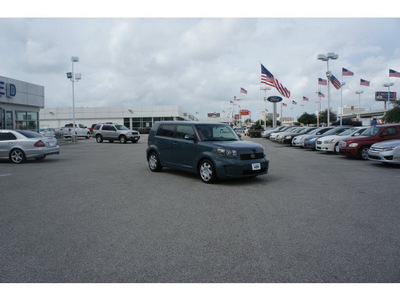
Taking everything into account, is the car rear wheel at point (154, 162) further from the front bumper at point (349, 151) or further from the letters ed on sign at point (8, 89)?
the letters ed on sign at point (8, 89)

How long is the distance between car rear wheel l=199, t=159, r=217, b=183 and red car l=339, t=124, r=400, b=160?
8.94m

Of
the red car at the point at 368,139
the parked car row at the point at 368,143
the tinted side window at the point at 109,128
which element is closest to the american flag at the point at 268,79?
the parked car row at the point at 368,143

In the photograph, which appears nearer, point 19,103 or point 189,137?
point 189,137

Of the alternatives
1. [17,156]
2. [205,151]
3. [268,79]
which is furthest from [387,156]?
[268,79]

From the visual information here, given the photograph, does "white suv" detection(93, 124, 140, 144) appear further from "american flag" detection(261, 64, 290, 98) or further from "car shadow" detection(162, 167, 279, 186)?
"car shadow" detection(162, 167, 279, 186)

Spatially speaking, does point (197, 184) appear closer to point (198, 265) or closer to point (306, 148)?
point (198, 265)

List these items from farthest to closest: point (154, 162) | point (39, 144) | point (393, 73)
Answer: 1. point (393, 73)
2. point (39, 144)
3. point (154, 162)

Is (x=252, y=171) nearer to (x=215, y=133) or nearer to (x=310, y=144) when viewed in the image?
(x=215, y=133)

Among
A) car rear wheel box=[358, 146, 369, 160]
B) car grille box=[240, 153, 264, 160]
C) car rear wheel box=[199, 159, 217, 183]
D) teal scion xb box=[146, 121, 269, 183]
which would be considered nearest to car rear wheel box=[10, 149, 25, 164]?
teal scion xb box=[146, 121, 269, 183]

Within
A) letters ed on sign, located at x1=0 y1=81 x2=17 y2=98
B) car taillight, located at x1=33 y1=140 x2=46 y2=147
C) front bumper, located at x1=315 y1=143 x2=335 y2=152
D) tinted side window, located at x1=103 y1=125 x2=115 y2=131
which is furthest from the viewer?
tinted side window, located at x1=103 y1=125 x2=115 y2=131

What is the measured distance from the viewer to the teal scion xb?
28.8ft

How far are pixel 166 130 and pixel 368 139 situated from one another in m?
9.59

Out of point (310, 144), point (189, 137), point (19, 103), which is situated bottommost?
point (310, 144)

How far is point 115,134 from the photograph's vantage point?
3325 centimetres
